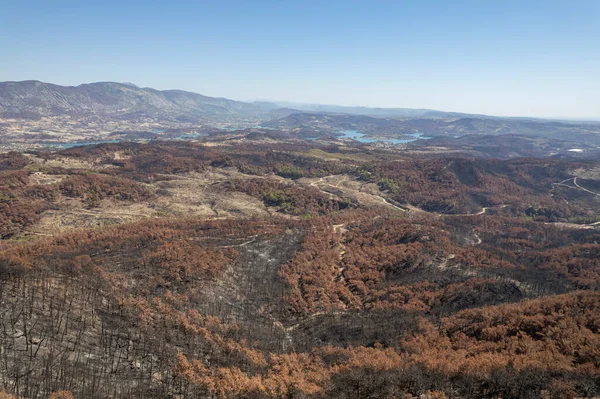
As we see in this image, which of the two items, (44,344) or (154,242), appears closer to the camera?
(44,344)

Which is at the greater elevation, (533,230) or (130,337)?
(130,337)

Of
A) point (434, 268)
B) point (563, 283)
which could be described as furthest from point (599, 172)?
point (434, 268)

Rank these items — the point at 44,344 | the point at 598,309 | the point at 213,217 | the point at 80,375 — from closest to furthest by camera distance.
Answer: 1. the point at 80,375
2. the point at 44,344
3. the point at 598,309
4. the point at 213,217

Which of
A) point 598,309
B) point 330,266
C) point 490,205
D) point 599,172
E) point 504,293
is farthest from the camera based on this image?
point 599,172

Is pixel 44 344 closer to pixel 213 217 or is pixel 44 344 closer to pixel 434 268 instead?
pixel 434 268

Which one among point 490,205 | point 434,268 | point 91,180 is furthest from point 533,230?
point 91,180

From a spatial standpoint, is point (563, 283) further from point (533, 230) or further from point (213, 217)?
point (213, 217)
